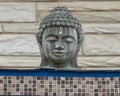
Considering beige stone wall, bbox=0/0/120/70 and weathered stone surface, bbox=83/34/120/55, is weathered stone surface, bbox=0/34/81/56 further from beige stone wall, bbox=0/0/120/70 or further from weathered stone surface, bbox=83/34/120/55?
weathered stone surface, bbox=83/34/120/55

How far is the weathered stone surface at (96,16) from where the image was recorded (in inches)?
297

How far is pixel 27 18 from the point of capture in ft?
25.0

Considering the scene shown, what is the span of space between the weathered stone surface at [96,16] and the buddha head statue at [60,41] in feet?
9.79

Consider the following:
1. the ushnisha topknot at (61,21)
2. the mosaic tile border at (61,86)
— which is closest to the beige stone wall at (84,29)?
the ushnisha topknot at (61,21)

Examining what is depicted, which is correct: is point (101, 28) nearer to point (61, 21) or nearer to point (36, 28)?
point (36, 28)

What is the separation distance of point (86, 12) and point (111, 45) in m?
0.49

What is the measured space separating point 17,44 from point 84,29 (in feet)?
2.71

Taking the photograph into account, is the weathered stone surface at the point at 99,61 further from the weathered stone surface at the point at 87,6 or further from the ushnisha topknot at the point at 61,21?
the ushnisha topknot at the point at 61,21

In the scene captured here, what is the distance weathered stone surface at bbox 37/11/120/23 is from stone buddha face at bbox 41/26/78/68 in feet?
9.96

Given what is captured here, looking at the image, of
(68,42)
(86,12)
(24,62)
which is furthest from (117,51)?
(68,42)

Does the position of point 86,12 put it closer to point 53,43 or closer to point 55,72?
point 53,43

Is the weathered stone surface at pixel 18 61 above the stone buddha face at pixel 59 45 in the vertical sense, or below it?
below

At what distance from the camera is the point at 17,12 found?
7703 mm

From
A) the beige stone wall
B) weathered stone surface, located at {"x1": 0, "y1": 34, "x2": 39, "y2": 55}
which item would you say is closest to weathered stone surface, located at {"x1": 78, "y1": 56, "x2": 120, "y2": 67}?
the beige stone wall
